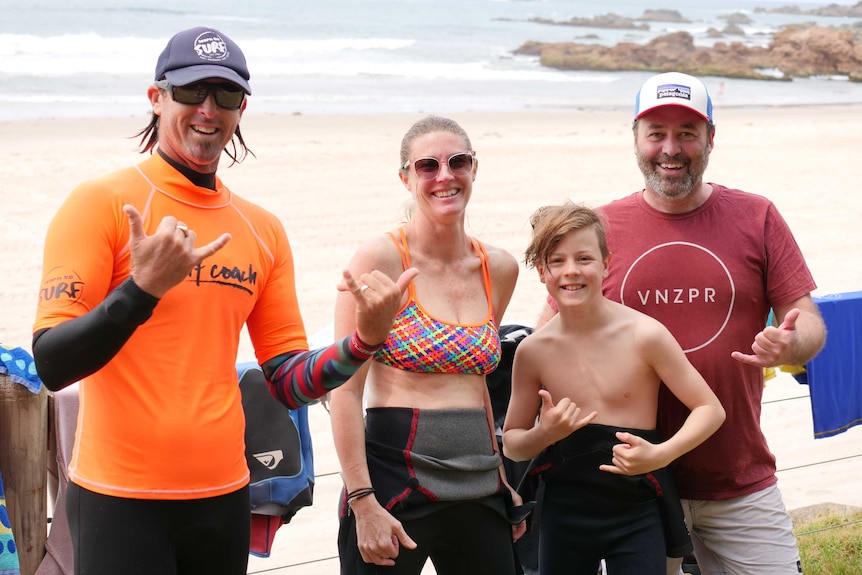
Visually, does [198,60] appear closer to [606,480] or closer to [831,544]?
[606,480]

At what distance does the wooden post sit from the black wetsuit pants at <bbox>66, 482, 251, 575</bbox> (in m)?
0.89

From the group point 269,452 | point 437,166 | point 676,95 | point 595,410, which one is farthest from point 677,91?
point 269,452

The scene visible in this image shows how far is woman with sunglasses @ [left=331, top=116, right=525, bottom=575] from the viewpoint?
3059 millimetres

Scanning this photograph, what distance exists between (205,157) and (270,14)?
62854 millimetres

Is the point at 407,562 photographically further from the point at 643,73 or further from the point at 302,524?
the point at 643,73

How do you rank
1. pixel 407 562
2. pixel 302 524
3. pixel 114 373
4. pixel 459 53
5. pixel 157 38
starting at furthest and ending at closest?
1. pixel 459 53
2. pixel 157 38
3. pixel 302 524
4. pixel 407 562
5. pixel 114 373

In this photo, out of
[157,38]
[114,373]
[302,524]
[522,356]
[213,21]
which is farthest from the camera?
[213,21]

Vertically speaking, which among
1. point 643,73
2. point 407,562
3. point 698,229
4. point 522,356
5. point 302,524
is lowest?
point 302,524

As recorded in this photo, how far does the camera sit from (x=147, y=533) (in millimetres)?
2633

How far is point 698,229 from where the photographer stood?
3498 millimetres

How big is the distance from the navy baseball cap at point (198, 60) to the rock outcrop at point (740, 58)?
40967 mm

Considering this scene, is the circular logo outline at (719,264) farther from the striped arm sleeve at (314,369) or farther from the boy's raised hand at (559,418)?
A: the striped arm sleeve at (314,369)

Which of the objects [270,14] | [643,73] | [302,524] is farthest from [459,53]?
[302,524]

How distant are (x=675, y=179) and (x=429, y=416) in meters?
1.21
